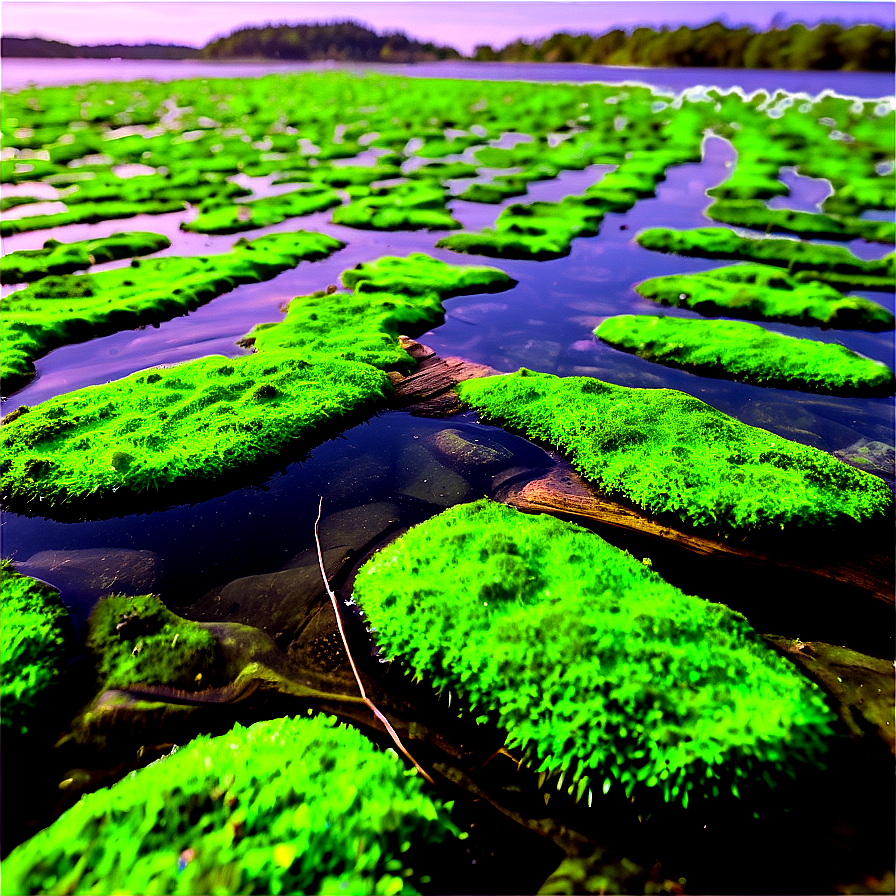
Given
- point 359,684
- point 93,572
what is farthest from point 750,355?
point 93,572

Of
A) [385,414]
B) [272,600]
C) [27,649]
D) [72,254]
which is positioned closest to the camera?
[27,649]

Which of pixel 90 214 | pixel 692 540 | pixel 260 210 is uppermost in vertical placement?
pixel 692 540

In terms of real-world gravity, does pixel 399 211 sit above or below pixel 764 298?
below

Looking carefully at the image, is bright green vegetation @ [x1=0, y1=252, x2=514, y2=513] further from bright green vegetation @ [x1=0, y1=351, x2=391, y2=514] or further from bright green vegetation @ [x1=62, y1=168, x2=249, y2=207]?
bright green vegetation @ [x1=62, y1=168, x2=249, y2=207]

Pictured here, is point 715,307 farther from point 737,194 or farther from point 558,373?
point 737,194

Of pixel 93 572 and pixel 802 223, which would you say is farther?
pixel 802 223

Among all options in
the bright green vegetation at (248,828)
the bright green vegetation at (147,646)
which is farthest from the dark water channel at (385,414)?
the bright green vegetation at (248,828)

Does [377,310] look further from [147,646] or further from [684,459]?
[147,646]

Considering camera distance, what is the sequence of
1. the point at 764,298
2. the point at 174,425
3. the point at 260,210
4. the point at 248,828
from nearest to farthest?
the point at 248,828, the point at 174,425, the point at 764,298, the point at 260,210

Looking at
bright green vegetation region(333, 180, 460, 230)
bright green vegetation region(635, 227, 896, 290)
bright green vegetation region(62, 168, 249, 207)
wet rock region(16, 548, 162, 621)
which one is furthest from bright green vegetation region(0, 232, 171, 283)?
bright green vegetation region(635, 227, 896, 290)
